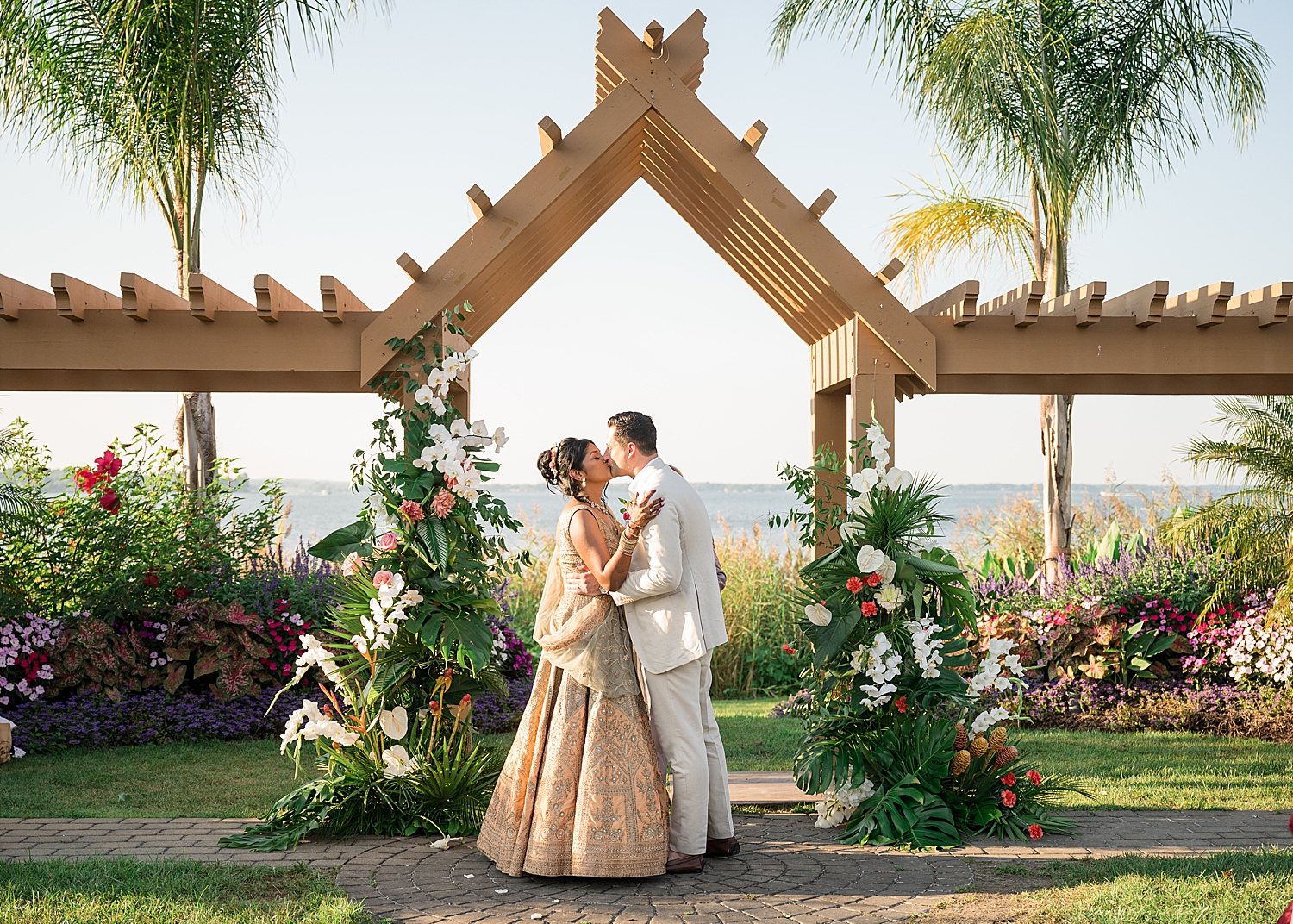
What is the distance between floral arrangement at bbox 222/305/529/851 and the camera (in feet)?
15.8

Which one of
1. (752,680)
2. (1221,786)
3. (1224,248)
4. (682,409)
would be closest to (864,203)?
(752,680)

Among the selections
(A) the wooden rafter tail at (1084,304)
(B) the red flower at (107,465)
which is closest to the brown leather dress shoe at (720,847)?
(A) the wooden rafter tail at (1084,304)

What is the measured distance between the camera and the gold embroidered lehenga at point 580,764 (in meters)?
4.18

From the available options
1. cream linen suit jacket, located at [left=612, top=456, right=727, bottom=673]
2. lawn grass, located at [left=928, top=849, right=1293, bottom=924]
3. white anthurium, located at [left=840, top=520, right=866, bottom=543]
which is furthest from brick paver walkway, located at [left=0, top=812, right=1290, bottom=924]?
white anthurium, located at [left=840, top=520, right=866, bottom=543]

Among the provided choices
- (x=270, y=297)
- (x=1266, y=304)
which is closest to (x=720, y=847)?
(x=270, y=297)

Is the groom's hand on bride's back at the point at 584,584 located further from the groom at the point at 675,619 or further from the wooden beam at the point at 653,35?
the wooden beam at the point at 653,35

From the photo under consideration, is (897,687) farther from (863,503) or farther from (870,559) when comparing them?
(863,503)

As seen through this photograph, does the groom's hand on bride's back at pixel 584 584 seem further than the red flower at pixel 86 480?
No

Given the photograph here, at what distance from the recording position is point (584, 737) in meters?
4.32

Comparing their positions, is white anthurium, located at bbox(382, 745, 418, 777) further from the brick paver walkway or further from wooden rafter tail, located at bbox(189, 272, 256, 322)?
wooden rafter tail, located at bbox(189, 272, 256, 322)

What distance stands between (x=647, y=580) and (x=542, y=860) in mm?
1195

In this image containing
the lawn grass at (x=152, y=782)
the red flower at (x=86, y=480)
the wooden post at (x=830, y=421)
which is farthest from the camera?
the red flower at (x=86, y=480)

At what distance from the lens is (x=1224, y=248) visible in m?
20.7

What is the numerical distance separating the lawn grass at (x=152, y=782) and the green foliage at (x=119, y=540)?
49.7 inches
